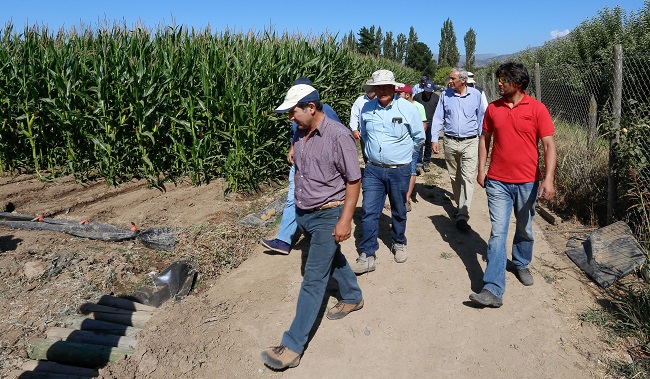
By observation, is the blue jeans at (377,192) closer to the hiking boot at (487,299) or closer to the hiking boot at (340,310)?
the hiking boot at (340,310)

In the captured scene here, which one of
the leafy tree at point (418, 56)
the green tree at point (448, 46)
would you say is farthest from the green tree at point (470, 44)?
the leafy tree at point (418, 56)

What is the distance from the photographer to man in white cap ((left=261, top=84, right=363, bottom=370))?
3.30 m

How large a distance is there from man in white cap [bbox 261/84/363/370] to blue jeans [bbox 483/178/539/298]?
1.60m

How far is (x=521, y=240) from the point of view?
4.57 m

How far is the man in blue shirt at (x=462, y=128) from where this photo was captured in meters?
6.13

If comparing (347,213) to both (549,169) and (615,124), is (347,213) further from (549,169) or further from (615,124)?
(615,124)

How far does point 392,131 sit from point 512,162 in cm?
121

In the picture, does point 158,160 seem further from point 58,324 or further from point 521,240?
point 521,240

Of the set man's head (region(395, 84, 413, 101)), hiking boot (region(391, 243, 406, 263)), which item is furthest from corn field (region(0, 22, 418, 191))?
hiking boot (region(391, 243, 406, 263))

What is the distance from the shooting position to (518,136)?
4105mm

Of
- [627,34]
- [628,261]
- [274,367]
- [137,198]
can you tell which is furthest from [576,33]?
[274,367]

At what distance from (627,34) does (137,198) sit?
694 inches

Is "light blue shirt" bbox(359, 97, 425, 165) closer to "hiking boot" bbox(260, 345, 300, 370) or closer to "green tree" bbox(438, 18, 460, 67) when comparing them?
"hiking boot" bbox(260, 345, 300, 370)

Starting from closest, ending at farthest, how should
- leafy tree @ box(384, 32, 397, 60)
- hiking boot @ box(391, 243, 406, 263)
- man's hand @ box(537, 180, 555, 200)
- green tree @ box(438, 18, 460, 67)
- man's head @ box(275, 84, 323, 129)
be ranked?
man's head @ box(275, 84, 323, 129) < man's hand @ box(537, 180, 555, 200) < hiking boot @ box(391, 243, 406, 263) < leafy tree @ box(384, 32, 397, 60) < green tree @ box(438, 18, 460, 67)
